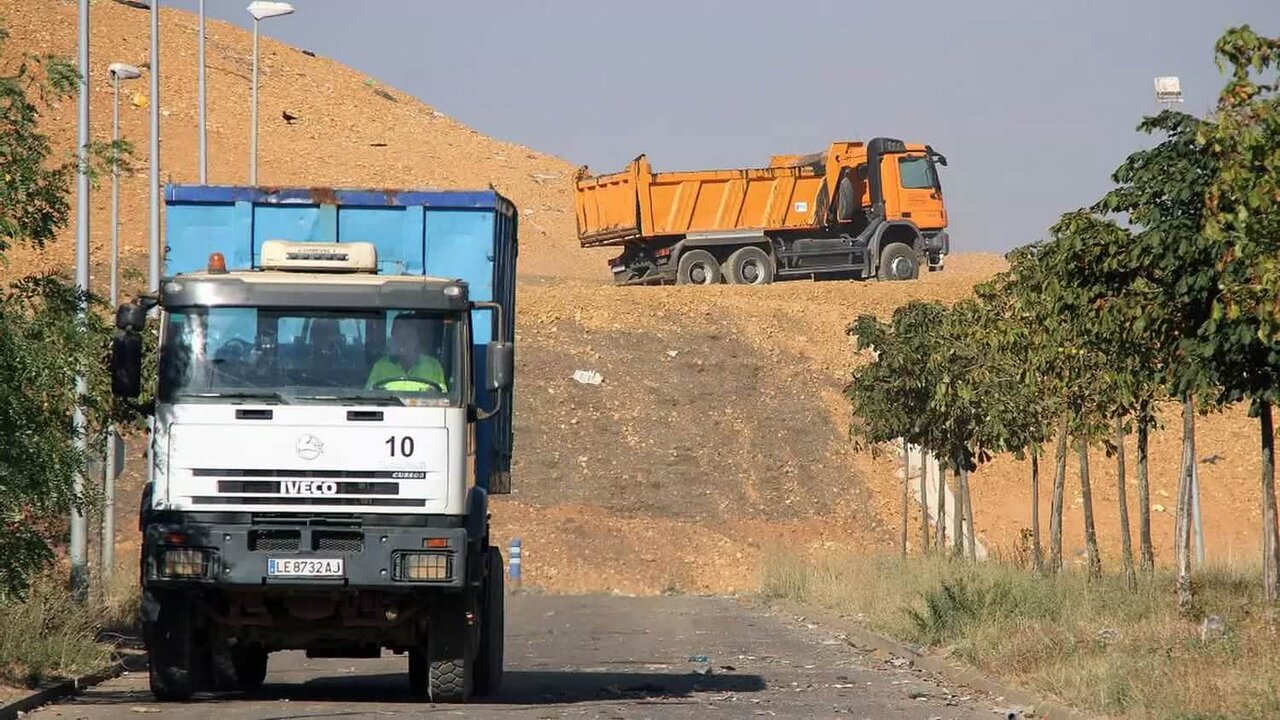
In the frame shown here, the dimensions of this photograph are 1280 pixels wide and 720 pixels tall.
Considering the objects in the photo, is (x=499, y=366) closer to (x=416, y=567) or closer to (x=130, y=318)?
(x=416, y=567)

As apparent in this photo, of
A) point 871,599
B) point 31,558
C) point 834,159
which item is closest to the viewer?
point 31,558

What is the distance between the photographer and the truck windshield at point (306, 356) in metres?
13.5

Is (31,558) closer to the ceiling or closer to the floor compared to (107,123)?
closer to the floor

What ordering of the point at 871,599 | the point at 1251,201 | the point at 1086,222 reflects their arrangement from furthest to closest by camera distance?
the point at 871,599 → the point at 1086,222 → the point at 1251,201

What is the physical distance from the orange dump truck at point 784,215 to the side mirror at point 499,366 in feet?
133

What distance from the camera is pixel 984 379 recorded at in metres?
26.5

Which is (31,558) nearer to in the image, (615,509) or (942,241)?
(615,509)

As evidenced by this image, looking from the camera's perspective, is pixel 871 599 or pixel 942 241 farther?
pixel 942 241

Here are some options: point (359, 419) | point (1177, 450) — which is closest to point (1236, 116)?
point (359, 419)

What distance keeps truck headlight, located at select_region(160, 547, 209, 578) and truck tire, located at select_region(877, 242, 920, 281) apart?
4346cm

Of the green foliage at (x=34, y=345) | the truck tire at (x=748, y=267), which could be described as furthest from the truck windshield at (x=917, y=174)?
the green foliage at (x=34, y=345)

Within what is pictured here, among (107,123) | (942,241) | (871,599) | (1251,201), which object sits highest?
(107,123)

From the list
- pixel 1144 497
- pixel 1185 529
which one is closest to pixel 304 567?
pixel 1185 529

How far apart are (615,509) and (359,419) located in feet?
103
